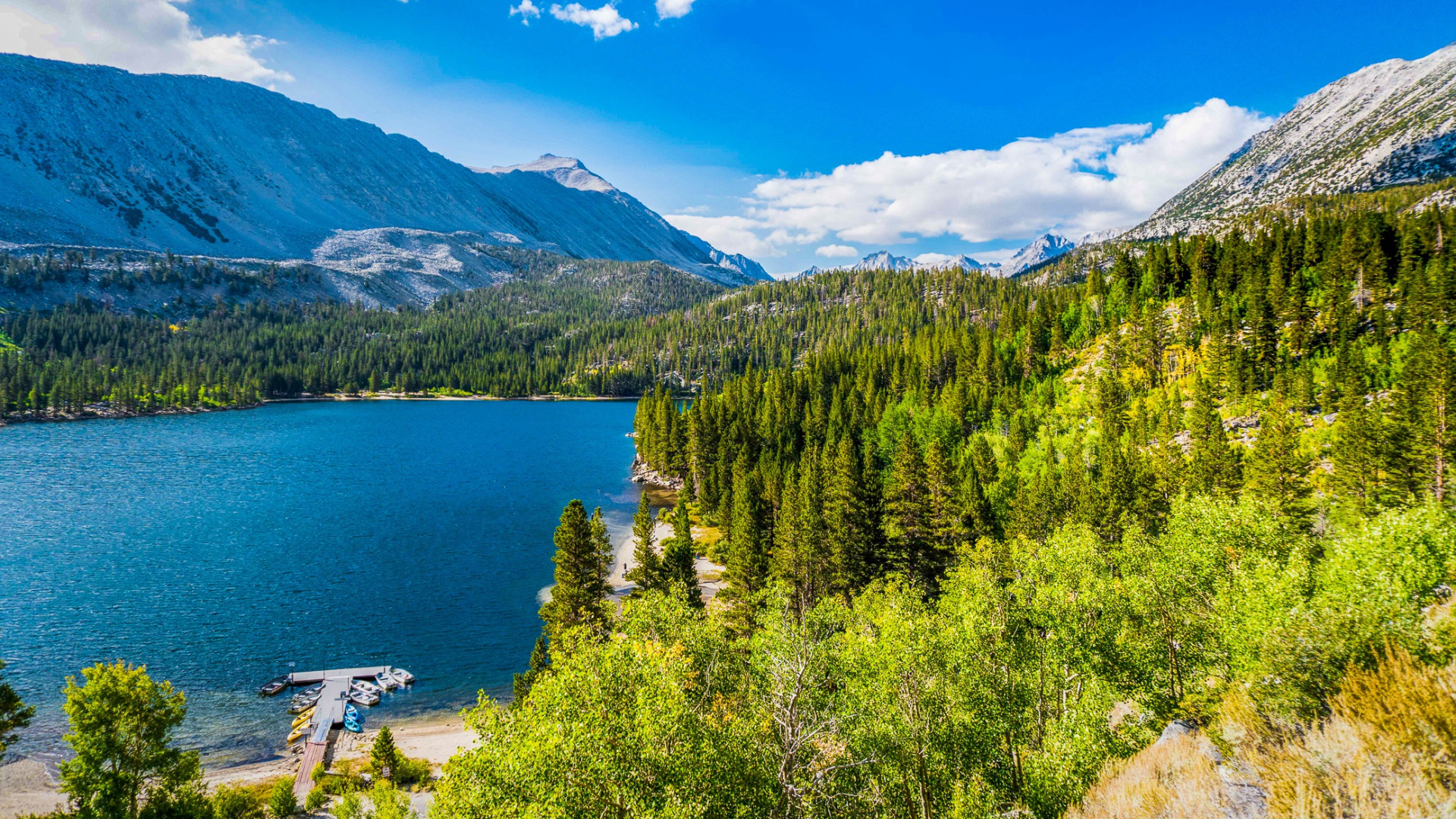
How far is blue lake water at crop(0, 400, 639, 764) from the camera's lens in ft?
168

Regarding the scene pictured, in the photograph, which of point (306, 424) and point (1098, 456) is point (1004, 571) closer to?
point (1098, 456)

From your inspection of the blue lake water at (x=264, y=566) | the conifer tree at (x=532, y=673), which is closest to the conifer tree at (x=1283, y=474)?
the conifer tree at (x=532, y=673)

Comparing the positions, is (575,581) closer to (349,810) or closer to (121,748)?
(349,810)

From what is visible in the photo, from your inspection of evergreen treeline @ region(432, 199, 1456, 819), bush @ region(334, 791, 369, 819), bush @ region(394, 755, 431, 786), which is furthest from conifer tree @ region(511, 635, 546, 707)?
bush @ region(334, 791, 369, 819)

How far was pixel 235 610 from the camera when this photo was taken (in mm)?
61625

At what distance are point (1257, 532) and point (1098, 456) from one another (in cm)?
4921

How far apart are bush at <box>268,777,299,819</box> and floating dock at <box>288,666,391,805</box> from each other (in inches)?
49.2

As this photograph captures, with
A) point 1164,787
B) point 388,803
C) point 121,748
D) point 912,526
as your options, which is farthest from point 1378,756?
point 912,526

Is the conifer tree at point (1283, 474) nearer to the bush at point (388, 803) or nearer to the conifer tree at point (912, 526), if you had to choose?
the conifer tree at point (912, 526)

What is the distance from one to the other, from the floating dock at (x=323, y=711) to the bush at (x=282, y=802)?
4.10 ft

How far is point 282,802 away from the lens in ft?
109

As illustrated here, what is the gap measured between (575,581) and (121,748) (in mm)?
24627

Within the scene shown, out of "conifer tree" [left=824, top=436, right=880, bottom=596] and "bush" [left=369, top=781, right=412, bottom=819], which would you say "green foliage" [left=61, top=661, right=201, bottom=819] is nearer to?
"bush" [left=369, top=781, right=412, bottom=819]

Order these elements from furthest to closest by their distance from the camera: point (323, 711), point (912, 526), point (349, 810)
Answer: point (912, 526)
point (323, 711)
point (349, 810)
